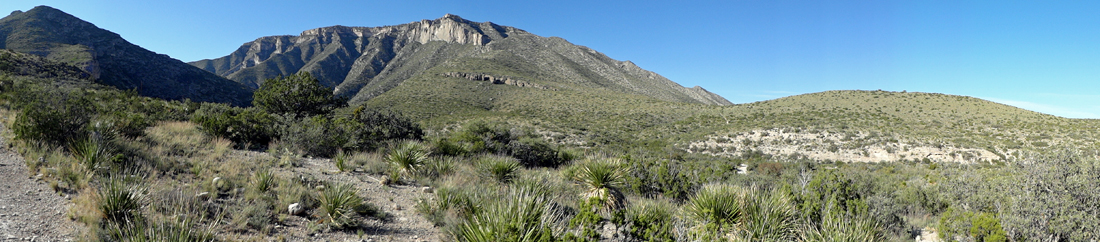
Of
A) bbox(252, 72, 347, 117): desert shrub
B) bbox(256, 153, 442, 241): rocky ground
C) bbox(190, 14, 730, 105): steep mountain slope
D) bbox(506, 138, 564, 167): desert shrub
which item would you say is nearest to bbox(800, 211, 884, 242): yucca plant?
bbox(256, 153, 442, 241): rocky ground

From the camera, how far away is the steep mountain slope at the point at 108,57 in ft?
172

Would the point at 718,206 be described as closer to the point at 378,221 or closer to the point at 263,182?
the point at 378,221

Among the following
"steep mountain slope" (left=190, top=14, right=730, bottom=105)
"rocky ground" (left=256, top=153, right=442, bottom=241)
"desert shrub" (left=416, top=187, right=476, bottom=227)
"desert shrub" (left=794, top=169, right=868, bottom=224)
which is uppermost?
"steep mountain slope" (left=190, top=14, right=730, bottom=105)

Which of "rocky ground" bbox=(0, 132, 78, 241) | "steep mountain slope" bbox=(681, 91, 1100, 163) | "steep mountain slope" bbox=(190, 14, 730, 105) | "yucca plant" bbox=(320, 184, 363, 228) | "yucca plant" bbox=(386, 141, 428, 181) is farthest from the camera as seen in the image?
"steep mountain slope" bbox=(190, 14, 730, 105)

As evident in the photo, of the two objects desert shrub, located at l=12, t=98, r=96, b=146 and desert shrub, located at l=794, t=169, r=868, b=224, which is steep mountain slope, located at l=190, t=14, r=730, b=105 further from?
desert shrub, located at l=794, t=169, r=868, b=224

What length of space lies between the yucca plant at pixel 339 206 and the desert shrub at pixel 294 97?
15471 mm

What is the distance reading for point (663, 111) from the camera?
146 feet

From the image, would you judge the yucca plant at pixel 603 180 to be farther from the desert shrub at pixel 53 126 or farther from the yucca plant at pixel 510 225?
the desert shrub at pixel 53 126

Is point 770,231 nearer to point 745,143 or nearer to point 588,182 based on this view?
point 588,182

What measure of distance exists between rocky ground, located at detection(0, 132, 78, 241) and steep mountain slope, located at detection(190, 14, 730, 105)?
52371mm

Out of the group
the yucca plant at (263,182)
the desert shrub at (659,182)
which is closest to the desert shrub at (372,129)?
the yucca plant at (263,182)

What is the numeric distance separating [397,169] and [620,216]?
221 inches

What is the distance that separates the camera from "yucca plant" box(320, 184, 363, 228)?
5109 mm

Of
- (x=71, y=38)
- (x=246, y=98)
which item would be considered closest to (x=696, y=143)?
(x=246, y=98)
